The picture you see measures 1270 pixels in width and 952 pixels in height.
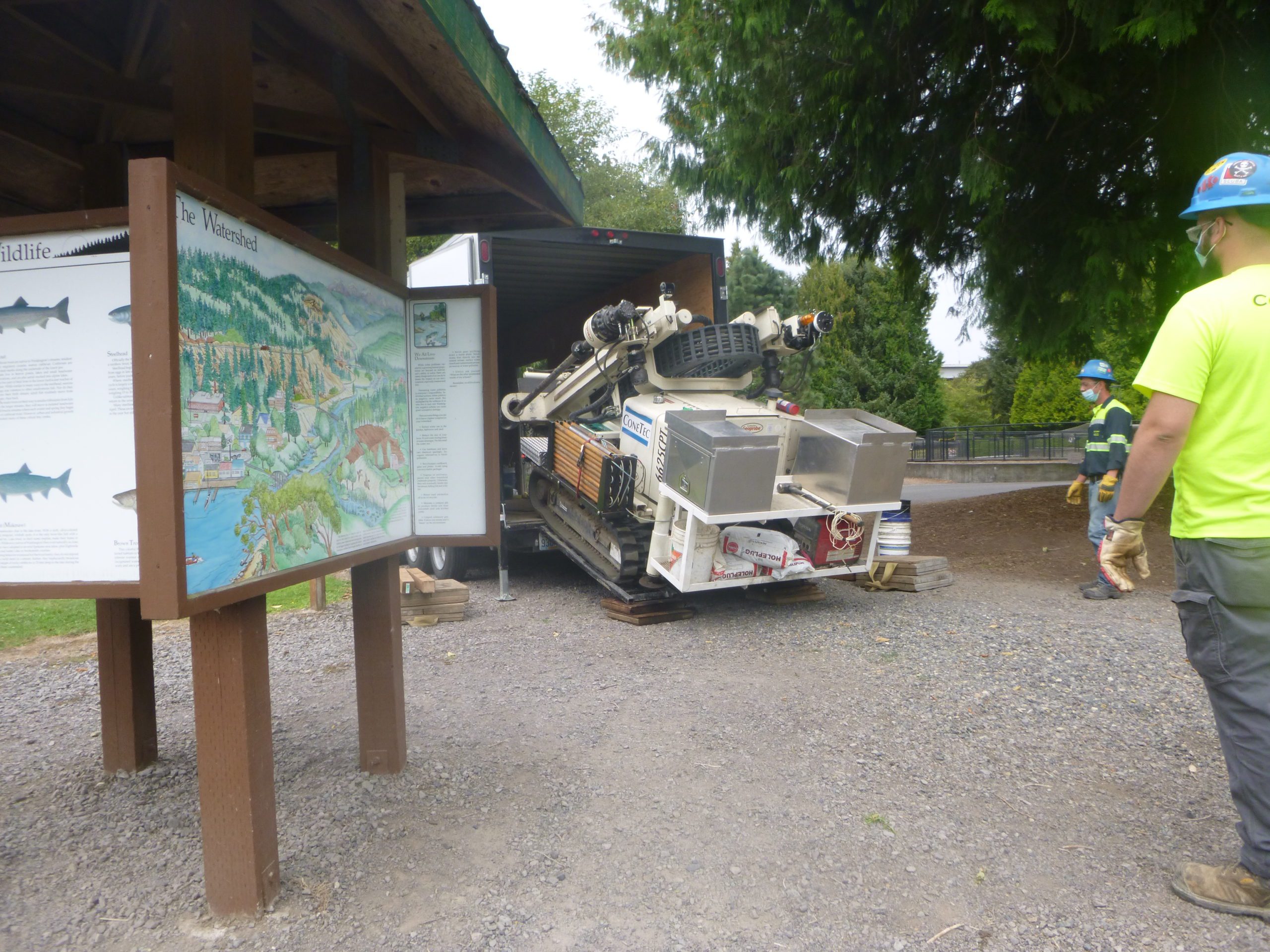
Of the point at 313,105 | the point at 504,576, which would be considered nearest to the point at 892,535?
the point at 504,576

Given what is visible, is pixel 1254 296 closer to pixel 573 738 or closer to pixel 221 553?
pixel 221 553

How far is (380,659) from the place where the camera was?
4039mm

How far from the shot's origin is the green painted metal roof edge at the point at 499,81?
2.85 m

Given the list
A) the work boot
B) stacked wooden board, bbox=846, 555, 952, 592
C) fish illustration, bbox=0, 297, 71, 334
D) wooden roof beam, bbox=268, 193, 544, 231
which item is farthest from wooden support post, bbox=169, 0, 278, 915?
stacked wooden board, bbox=846, 555, 952, 592

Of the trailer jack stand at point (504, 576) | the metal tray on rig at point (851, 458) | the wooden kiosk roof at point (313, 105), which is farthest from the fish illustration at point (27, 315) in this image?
the trailer jack stand at point (504, 576)

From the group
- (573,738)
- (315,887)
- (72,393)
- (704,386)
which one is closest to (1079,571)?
(704,386)

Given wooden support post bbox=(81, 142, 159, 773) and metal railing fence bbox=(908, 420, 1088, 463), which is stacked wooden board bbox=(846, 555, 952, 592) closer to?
wooden support post bbox=(81, 142, 159, 773)

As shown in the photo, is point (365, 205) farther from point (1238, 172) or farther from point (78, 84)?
point (1238, 172)

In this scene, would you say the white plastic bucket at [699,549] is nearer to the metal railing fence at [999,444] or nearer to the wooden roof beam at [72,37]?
the wooden roof beam at [72,37]

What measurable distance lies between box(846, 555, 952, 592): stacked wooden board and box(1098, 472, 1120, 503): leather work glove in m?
1.57

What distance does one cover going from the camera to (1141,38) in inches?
291

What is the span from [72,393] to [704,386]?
5.90 metres

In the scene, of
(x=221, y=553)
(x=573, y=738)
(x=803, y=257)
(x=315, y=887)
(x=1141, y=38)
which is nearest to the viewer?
(x=221, y=553)

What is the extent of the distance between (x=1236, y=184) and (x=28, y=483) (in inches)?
144
